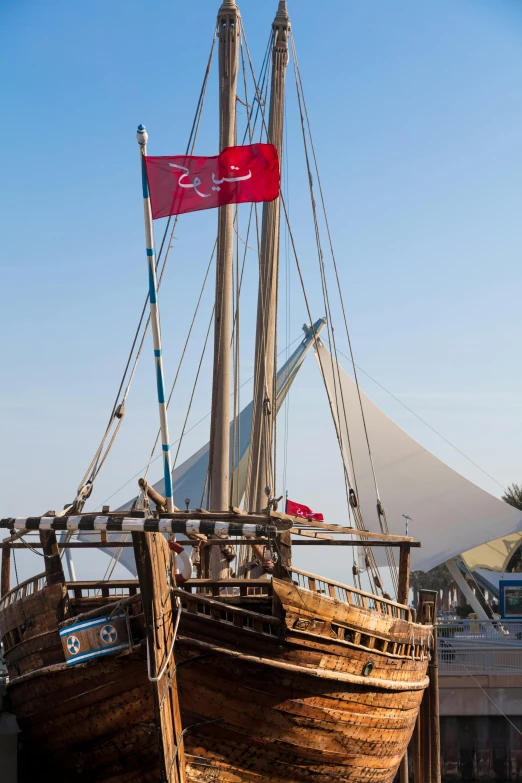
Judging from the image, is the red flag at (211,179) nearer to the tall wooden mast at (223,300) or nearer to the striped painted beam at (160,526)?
the tall wooden mast at (223,300)

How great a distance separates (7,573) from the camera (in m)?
15.3

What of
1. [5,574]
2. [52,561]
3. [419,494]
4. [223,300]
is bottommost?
[5,574]

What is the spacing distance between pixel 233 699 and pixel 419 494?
25652mm

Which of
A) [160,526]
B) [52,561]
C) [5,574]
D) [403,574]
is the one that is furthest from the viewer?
[403,574]

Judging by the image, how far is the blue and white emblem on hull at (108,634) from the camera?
11812mm

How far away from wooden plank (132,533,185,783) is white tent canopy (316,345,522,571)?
77.0 feet

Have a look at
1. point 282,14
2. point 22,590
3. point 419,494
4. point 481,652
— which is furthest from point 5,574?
point 419,494

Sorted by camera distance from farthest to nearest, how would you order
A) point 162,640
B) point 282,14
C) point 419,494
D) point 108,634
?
point 419,494 → point 282,14 → point 108,634 → point 162,640

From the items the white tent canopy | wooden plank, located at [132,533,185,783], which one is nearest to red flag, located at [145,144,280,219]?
wooden plank, located at [132,533,185,783]

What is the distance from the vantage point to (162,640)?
448 inches

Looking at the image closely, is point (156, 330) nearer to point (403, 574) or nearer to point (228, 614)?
point (228, 614)

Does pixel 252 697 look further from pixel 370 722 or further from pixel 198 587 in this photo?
pixel 370 722

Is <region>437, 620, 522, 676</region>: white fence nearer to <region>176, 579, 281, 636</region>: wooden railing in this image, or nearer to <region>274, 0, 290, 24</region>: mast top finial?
<region>176, 579, 281, 636</region>: wooden railing

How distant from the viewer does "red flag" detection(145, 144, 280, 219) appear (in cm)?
1323
